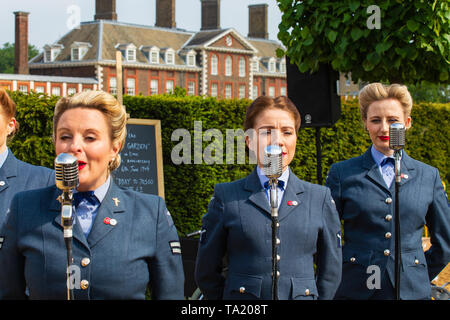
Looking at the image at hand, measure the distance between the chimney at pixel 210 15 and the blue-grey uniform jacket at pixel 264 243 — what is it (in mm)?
77868

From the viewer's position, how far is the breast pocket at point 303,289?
135 inches

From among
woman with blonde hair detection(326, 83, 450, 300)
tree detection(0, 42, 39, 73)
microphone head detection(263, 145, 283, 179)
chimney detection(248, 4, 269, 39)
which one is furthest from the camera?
tree detection(0, 42, 39, 73)

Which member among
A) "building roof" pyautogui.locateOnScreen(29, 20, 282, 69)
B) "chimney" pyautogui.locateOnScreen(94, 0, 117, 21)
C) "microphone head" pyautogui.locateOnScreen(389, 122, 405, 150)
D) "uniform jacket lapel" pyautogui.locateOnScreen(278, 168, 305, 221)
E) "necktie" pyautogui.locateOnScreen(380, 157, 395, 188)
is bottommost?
"uniform jacket lapel" pyautogui.locateOnScreen(278, 168, 305, 221)

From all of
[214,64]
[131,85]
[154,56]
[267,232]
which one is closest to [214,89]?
[214,64]

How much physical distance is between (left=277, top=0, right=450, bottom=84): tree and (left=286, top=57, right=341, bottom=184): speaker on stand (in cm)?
12

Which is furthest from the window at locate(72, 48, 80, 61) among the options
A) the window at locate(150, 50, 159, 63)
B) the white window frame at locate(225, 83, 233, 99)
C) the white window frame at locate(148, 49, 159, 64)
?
the white window frame at locate(225, 83, 233, 99)

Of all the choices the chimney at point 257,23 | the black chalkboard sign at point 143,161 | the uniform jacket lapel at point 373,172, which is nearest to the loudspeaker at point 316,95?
the black chalkboard sign at point 143,161

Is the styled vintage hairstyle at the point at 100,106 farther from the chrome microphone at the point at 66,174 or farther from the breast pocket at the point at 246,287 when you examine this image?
the breast pocket at the point at 246,287

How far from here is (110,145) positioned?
2.97 metres

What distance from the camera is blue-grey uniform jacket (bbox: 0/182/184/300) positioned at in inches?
115

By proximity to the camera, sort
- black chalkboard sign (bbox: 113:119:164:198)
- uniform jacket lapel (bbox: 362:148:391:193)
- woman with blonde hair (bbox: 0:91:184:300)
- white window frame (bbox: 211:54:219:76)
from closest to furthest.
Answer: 1. woman with blonde hair (bbox: 0:91:184:300)
2. uniform jacket lapel (bbox: 362:148:391:193)
3. black chalkboard sign (bbox: 113:119:164:198)
4. white window frame (bbox: 211:54:219:76)

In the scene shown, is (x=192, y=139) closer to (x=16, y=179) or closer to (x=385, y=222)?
(x=385, y=222)

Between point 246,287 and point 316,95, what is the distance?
4794 millimetres

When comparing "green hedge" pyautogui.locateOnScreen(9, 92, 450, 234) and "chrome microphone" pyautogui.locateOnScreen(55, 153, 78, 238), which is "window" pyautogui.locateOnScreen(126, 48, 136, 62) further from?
"chrome microphone" pyautogui.locateOnScreen(55, 153, 78, 238)
